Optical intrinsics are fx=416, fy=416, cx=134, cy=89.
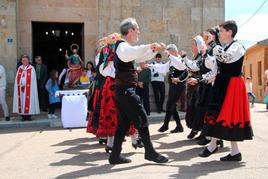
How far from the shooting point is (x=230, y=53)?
202 inches

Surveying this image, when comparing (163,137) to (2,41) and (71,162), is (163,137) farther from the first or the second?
(2,41)

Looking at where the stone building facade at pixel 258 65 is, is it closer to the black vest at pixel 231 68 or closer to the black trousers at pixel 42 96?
the black trousers at pixel 42 96

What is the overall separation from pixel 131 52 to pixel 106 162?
62.1 inches

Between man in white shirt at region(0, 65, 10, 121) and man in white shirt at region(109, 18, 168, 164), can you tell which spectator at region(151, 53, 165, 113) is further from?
man in white shirt at region(109, 18, 168, 164)

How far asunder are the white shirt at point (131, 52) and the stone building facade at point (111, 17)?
7239 mm

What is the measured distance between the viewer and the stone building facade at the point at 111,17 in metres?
12.1

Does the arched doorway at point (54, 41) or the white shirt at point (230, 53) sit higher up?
the arched doorway at point (54, 41)

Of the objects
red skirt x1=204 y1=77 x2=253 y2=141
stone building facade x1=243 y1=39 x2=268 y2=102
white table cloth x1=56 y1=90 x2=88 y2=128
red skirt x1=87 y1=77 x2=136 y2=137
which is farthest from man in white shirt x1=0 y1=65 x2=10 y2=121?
stone building facade x1=243 y1=39 x2=268 y2=102

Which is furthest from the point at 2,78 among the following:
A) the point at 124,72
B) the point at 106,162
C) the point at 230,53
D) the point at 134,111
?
the point at 230,53

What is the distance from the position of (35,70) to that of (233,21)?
24.1 ft

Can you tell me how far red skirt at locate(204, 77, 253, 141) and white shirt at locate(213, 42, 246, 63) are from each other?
0.29 m

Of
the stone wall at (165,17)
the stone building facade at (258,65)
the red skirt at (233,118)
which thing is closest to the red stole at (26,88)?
the stone wall at (165,17)

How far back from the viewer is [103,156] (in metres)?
6.00

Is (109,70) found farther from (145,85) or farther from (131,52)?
(145,85)
